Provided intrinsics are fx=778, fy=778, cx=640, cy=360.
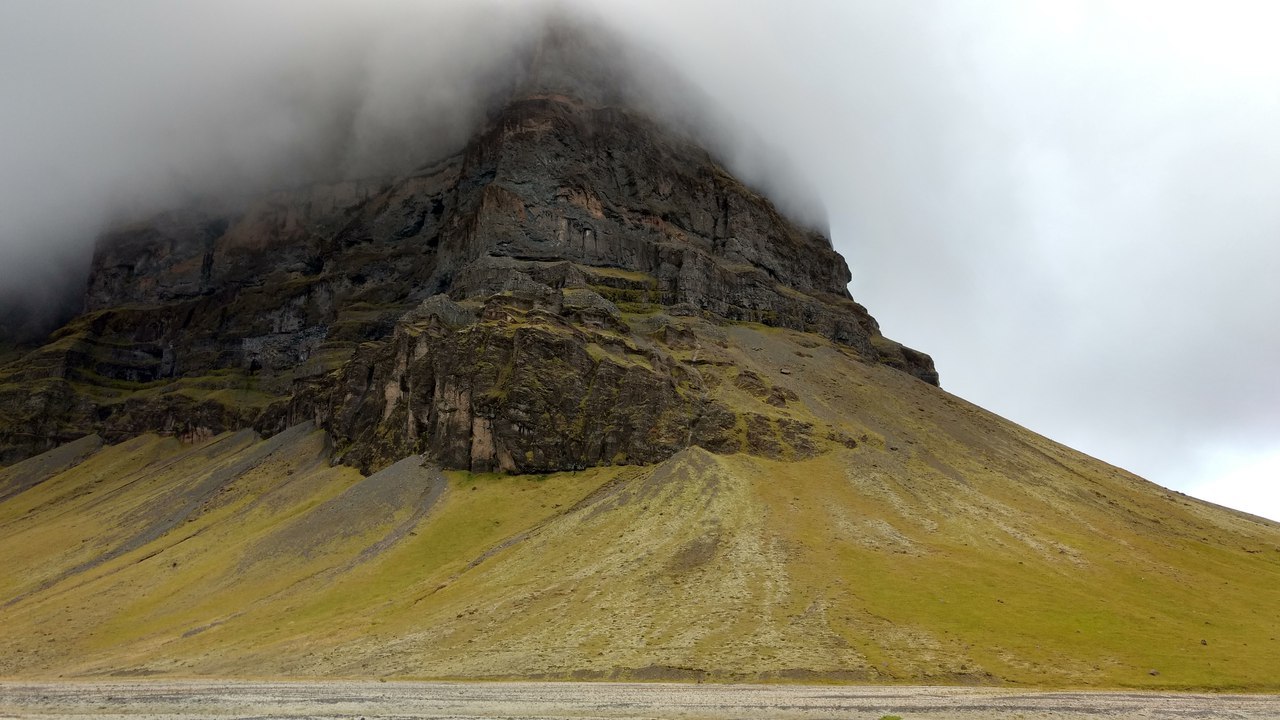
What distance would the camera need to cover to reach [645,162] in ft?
655

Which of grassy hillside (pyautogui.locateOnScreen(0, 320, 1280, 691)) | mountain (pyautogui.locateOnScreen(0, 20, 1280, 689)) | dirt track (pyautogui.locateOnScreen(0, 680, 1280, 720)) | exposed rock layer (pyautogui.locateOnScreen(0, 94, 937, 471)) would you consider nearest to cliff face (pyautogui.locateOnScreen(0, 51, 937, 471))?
exposed rock layer (pyautogui.locateOnScreen(0, 94, 937, 471))

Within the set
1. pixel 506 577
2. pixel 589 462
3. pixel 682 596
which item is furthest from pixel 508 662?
pixel 589 462

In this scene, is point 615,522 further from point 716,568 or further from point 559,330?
point 559,330

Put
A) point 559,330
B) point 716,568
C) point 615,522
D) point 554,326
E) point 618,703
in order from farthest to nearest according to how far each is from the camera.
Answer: point 554,326 → point 559,330 → point 615,522 → point 716,568 → point 618,703

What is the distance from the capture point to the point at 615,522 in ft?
285

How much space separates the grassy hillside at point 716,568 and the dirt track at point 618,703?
13.1 ft

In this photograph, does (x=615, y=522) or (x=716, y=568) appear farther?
(x=615, y=522)

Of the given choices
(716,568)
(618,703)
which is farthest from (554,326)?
(618,703)

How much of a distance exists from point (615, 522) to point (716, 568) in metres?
18.3

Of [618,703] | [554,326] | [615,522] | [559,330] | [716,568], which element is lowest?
[618,703]

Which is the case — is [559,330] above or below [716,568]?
above

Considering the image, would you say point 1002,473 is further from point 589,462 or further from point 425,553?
point 425,553

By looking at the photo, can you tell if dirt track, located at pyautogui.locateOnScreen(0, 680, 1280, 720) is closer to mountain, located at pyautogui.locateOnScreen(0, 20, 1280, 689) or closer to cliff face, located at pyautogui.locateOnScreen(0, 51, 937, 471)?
mountain, located at pyautogui.locateOnScreen(0, 20, 1280, 689)

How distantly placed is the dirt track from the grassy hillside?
4.01m
